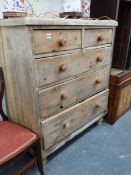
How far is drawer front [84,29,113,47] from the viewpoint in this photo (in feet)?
4.50

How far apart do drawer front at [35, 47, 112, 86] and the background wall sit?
2.00 feet

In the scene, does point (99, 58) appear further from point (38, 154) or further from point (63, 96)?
point (38, 154)

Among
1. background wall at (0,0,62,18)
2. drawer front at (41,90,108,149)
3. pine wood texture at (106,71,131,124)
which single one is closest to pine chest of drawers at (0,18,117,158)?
drawer front at (41,90,108,149)

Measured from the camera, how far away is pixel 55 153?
1.57 m

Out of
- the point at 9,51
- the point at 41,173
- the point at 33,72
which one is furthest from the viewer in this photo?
the point at 41,173

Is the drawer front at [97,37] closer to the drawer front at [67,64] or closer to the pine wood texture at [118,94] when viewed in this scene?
the drawer front at [67,64]

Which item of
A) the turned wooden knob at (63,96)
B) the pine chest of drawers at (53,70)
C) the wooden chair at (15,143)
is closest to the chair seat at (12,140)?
the wooden chair at (15,143)

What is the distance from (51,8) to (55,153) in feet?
4.48

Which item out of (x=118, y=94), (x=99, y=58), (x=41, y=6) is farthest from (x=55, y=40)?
(x=118, y=94)

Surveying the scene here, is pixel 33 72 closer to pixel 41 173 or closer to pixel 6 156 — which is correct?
pixel 6 156

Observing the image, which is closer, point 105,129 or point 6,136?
point 6,136

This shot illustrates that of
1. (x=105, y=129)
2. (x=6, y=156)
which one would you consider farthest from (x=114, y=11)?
(x=6, y=156)

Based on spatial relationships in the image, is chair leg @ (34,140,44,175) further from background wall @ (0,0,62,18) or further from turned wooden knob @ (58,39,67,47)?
background wall @ (0,0,62,18)

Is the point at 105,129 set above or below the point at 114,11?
below
